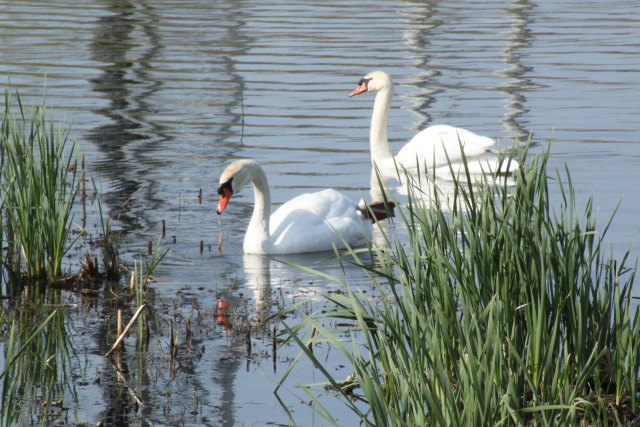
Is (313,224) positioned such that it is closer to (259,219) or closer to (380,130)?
(259,219)

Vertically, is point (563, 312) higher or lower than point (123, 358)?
higher

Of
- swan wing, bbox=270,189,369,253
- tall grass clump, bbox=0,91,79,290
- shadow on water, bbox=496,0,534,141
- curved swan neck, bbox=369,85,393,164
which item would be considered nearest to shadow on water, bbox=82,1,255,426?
tall grass clump, bbox=0,91,79,290

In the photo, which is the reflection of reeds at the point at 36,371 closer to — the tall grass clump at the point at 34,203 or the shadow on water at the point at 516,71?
the tall grass clump at the point at 34,203

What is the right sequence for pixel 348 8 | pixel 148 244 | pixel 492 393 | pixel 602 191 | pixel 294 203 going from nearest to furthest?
1. pixel 492 393
2. pixel 148 244
3. pixel 294 203
4. pixel 602 191
5. pixel 348 8

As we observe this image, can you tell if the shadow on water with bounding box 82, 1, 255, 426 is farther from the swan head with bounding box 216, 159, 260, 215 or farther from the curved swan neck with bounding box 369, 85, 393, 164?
the curved swan neck with bounding box 369, 85, 393, 164

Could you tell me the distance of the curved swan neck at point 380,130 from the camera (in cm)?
1131

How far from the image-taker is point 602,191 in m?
9.64

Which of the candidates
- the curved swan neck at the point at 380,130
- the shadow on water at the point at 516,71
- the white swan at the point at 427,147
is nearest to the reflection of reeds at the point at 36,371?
the shadow on water at the point at 516,71

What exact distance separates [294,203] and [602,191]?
9.12 ft

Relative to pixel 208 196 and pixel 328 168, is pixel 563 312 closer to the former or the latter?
pixel 208 196

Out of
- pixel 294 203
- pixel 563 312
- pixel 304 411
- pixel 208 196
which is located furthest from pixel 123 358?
pixel 208 196

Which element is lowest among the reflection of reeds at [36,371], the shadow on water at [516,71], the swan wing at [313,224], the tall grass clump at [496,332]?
the shadow on water at [516,71]

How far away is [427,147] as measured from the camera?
10383 mm

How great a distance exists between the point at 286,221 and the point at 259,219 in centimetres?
27
